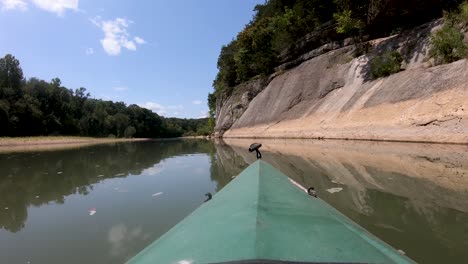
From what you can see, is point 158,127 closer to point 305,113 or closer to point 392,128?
point 305,113

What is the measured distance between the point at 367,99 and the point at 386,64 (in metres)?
2.62

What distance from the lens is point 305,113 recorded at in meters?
26.5

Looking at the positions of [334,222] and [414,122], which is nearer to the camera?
[334,222]

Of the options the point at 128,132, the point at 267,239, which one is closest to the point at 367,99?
the point at 267,239

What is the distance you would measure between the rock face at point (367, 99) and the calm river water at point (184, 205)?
4.12 m

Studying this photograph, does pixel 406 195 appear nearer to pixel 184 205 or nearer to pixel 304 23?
pixel 184 205

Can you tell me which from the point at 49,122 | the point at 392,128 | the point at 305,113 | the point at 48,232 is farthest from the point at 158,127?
the point at 48,232

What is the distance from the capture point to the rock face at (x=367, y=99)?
499 inches

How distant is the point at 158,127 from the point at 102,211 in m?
110

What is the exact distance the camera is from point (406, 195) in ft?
18.0

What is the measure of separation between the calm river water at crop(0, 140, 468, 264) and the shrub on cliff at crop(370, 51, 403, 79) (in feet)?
35.6

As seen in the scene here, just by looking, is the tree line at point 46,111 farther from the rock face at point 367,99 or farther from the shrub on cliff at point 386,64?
the shrub on cliff at point 386,64

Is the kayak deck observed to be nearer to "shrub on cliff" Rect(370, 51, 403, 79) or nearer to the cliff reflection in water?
the cliff reflection in water

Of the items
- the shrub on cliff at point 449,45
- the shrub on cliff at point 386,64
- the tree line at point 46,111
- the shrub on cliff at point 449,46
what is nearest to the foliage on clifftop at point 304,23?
the shrub on cliff at point 386,64
